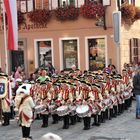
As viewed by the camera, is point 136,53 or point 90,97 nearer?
point 90,97

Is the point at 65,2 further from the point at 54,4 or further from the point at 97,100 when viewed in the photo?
the point at 97,100

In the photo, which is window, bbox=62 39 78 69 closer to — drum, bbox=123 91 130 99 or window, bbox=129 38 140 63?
window, bbox=129 38 140 63

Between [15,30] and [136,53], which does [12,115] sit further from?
[136,53]

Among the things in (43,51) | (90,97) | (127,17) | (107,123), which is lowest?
(107,123)

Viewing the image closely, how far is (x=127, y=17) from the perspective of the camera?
22.9 meters

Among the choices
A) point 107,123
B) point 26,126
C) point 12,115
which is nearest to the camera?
point 26,126

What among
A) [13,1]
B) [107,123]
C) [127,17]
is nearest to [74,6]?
[127,17]

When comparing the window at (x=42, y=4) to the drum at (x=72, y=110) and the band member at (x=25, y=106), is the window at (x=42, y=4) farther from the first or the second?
the band member at (x=25, y=106)

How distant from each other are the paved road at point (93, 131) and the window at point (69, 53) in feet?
30.2

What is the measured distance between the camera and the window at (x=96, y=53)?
22719 millimetres

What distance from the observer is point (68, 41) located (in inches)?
931

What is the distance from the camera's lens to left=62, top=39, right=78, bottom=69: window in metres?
23.5

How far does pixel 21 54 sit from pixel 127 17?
21.2ft

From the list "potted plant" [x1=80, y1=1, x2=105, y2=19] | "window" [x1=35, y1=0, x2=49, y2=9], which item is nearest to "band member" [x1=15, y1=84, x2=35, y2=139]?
"potted plant" [x1=80, y1=1, x2=105, y2=19]
